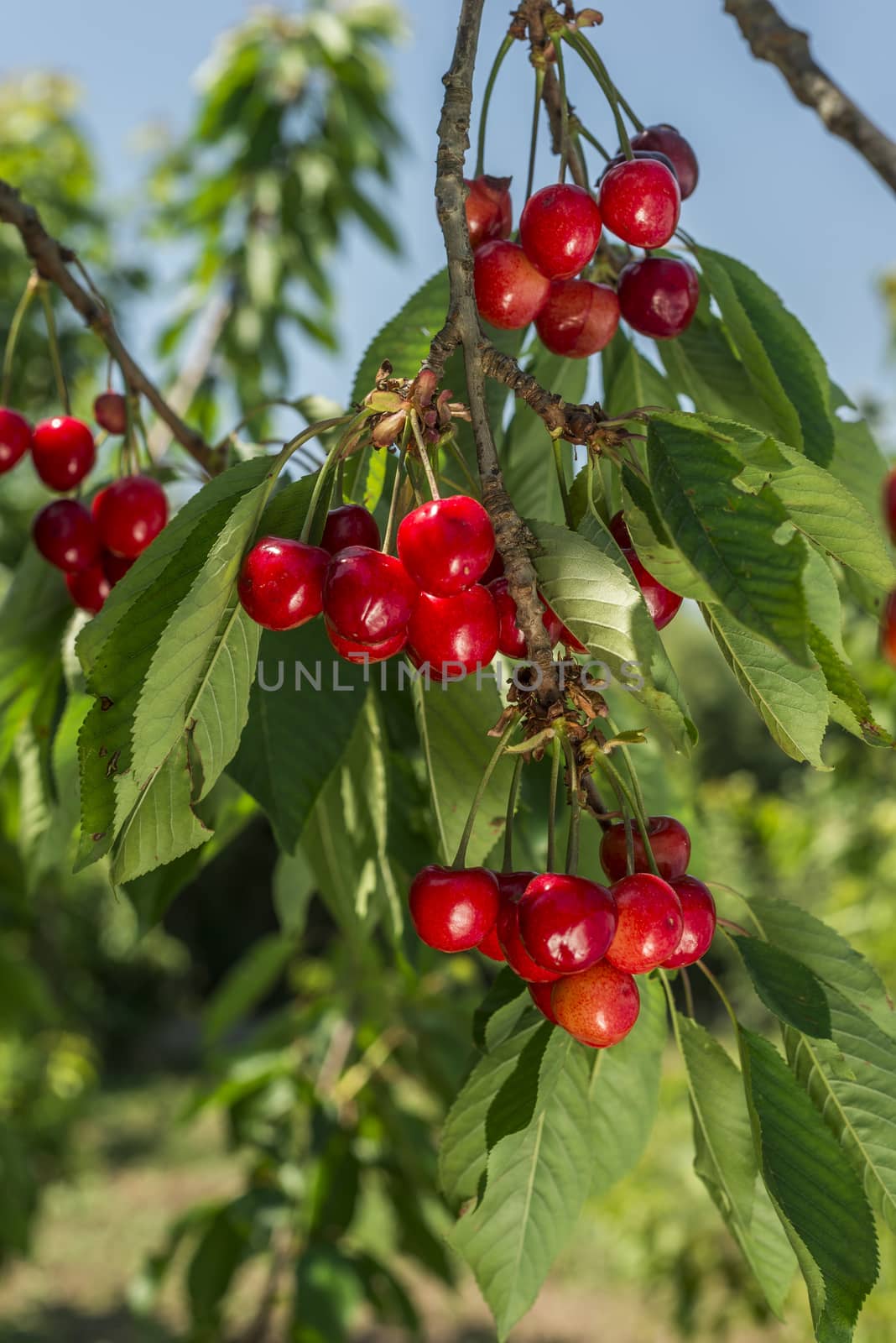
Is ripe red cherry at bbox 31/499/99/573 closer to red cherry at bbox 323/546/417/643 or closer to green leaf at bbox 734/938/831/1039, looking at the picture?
red cherry at bbox 323/546/417/643

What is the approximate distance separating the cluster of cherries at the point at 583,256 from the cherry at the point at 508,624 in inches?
10.4

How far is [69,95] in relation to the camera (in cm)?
442

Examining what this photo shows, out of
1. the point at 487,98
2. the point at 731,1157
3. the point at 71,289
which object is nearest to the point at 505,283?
the point at 487,98

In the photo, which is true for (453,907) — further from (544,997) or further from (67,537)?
(67,537)

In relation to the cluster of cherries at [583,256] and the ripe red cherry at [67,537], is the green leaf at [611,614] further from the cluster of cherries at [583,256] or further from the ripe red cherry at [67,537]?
the ripe red cherry at [67,537]

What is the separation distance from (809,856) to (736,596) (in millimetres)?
4318

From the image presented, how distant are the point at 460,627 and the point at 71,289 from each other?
720mm

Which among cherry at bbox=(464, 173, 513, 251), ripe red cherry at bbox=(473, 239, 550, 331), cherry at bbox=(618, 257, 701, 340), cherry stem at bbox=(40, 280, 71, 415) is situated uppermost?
cherry stem at bbox=(40, 280, 71, 415)

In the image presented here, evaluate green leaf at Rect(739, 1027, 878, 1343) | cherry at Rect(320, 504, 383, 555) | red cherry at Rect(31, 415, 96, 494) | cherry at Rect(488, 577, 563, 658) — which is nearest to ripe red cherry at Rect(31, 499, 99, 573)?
red cherry at Rect(31, 415, 96, 494)

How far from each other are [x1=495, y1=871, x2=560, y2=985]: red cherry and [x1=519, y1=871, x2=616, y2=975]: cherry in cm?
3

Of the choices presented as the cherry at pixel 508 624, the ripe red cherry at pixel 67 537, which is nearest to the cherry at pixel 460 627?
the cherry at pixel 508 624

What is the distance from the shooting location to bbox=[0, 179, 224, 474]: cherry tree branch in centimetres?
112

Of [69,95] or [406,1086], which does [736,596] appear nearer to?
[69,95]

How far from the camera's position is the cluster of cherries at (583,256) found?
0.85 m
